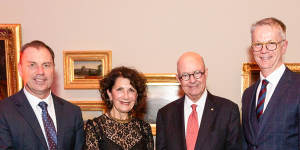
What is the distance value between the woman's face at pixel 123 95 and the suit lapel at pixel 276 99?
3.73ft

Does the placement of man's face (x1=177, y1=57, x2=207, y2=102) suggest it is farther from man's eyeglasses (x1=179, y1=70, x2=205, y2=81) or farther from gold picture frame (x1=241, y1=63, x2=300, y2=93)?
gold picture frame (x1=241, y1=63, x2=300, y2=93)

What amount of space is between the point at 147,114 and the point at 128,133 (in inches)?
36.9

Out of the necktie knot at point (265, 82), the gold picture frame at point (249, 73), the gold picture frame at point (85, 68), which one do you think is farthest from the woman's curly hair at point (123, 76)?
the gold picture frame at point (249, 73)

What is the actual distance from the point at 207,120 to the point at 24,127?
1.51 meters

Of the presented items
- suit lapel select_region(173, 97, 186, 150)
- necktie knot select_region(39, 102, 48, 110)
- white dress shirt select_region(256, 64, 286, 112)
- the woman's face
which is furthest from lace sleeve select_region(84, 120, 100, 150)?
white dress shirt select_region(256, 64, 286, 112)

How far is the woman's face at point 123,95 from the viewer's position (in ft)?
9.02

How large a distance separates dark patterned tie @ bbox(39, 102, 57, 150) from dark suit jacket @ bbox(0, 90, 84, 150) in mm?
41

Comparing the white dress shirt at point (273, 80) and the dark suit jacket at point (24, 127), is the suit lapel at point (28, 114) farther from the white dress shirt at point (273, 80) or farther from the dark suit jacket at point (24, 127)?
the white dress shirt at point (273, 80)

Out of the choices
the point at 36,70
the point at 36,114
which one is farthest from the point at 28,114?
the point at 36,70

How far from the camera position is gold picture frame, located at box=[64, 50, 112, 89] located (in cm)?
365

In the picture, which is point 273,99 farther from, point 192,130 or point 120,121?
point 120,121

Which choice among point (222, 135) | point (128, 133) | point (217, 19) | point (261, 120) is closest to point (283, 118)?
point (261, 120)

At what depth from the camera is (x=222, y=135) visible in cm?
257

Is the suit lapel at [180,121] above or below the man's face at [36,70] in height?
below
